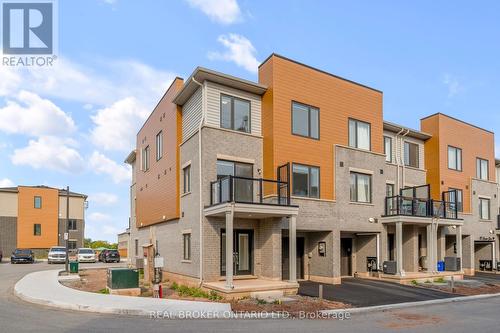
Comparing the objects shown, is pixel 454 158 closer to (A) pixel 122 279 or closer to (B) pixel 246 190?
(B) pixel 246 190

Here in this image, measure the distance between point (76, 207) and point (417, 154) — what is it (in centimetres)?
4358

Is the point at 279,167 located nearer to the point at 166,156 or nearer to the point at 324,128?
the point at 324,128

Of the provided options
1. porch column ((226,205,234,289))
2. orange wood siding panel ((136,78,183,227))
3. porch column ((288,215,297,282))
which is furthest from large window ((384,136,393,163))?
porch column ((226,205,234,289))

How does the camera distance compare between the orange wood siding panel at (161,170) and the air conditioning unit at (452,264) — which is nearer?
the orange wood siding panel at (161,170)

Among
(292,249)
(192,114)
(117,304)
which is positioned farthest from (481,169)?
(117,304)

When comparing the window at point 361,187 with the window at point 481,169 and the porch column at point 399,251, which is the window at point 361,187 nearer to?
the porch column at point 399,251

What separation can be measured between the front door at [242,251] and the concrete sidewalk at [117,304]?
161 inches

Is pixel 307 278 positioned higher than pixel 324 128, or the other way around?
pixel 324 128

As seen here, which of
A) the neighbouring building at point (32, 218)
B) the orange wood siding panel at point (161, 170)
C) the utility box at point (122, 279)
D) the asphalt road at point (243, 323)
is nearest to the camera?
the asphalt road at point (243, 323)

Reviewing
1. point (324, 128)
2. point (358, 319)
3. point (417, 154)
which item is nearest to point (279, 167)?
point (324, 128)

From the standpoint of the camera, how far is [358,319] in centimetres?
1315

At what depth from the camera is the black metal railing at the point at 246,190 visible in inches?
684

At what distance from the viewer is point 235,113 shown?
63.8 feet

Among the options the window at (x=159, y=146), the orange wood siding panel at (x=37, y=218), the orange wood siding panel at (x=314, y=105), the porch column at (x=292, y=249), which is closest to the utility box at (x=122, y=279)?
the porch column at (x=292, y=249)
